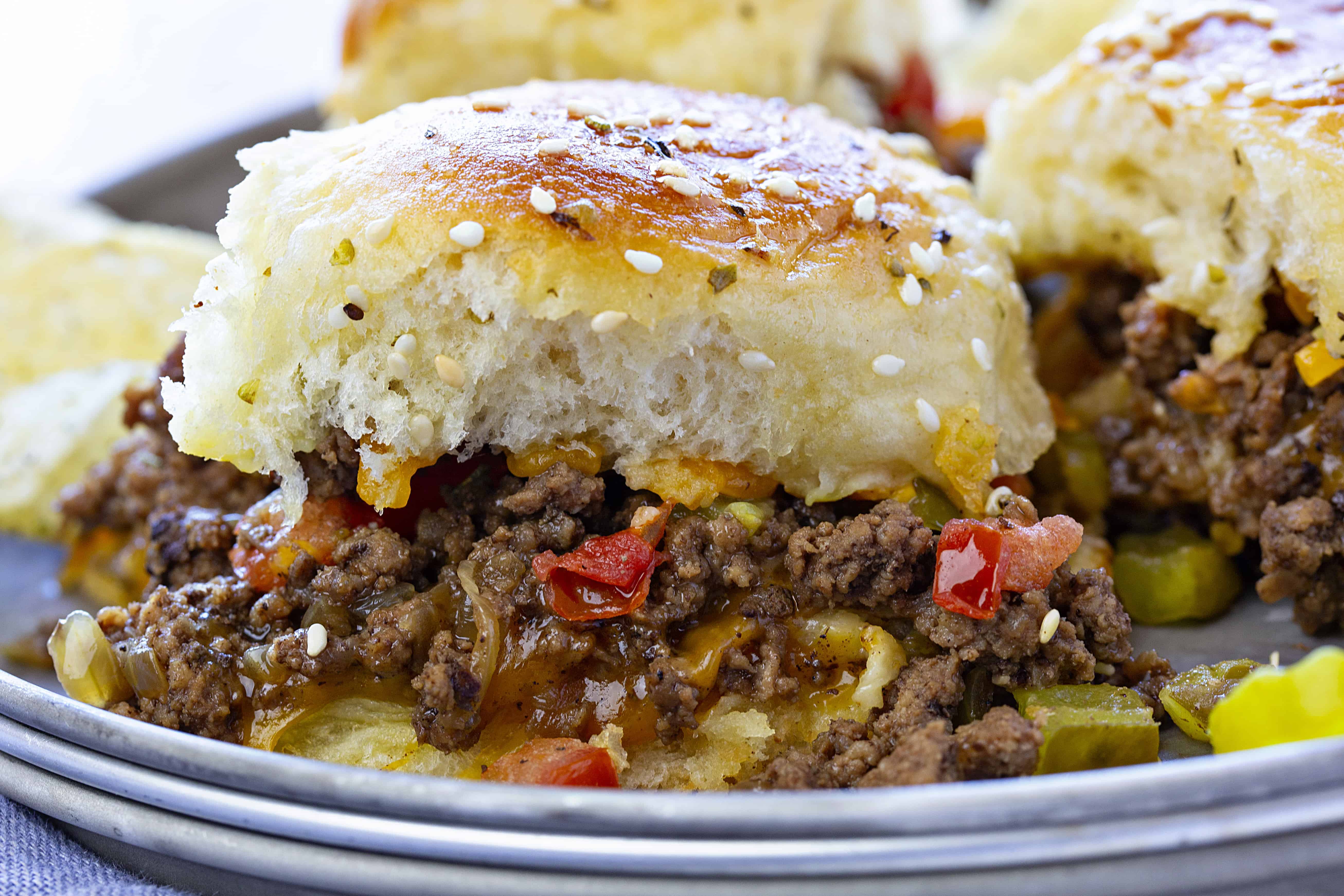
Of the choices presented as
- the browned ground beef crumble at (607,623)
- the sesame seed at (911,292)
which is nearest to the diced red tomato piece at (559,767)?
the browned ground beef crumble at (607,623)

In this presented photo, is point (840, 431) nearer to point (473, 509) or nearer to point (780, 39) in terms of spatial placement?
point (473, 509)

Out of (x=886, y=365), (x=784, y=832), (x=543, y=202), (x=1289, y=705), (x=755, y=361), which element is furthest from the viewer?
(x=886, y=365)

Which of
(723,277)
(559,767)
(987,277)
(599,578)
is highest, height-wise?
(723,277)

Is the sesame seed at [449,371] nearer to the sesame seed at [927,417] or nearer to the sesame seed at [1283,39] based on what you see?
the sesame seed at [927,417]

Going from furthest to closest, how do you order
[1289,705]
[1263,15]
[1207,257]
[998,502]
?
[1263,15] < [1207,257] < [998,502] < [1289,705]

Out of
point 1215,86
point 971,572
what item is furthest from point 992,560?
point 1215,86

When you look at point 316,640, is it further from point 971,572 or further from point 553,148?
point 971,572
